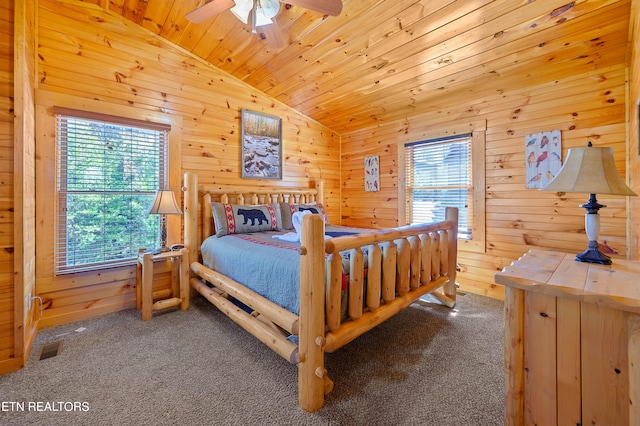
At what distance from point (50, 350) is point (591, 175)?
3542 millimetres

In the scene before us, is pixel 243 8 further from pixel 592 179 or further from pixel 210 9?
pixel 592 179

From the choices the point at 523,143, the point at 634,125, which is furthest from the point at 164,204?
the point at 634,125

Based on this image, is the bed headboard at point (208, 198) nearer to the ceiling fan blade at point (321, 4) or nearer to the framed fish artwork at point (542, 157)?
the ceiling fan blade at point (321, 4)

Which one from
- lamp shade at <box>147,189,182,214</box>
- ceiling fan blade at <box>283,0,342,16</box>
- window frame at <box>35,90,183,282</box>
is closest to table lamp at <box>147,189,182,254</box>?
lamp shade at <box>147,189,182,214</box>

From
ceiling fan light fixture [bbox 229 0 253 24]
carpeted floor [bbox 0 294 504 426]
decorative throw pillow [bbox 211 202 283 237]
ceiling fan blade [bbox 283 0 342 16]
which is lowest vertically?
carpeted floor [bbox 0 294 504 426]

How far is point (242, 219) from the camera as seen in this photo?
3.00m

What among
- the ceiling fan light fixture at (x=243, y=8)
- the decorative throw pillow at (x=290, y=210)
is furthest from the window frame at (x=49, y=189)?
the decorative throw pillow at (x=290, y=210)

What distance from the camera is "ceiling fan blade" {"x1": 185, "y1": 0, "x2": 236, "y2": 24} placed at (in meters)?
1.84

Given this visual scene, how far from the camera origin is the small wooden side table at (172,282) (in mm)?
2445

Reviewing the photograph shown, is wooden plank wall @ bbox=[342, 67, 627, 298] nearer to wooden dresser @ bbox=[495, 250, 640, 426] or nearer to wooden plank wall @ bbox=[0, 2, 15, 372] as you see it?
wooden dresser @ bbox=[495, 250, 640, 426]

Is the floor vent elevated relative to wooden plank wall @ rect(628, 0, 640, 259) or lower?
lower

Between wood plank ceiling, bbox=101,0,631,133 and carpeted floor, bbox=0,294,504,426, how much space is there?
7.94 feet

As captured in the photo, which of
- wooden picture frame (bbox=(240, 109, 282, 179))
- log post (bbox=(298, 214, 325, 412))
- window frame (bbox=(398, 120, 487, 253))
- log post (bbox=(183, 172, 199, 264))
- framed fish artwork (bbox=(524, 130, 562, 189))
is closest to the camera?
log post (bbox=(298, 214, 325, 412))

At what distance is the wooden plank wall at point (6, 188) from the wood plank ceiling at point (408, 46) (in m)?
1.21
